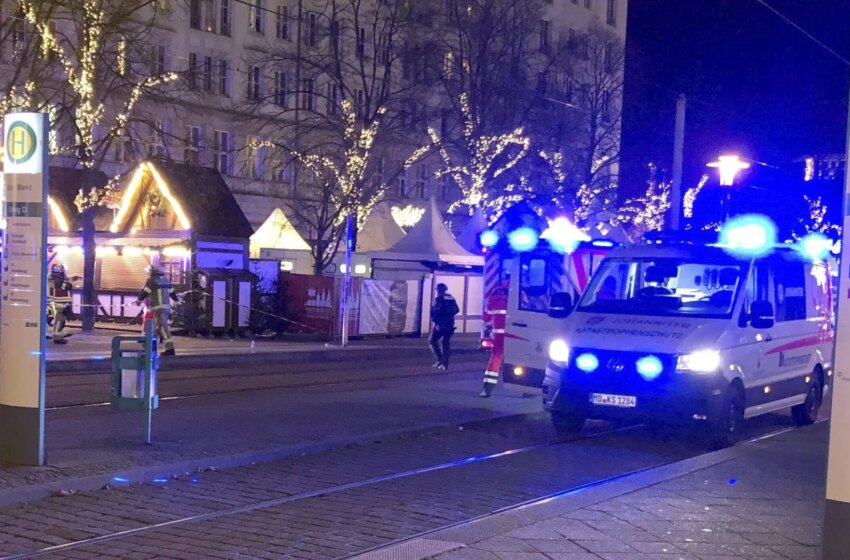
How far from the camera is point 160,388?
16391 millimetres

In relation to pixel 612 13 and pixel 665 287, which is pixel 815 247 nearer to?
pixel 665 287

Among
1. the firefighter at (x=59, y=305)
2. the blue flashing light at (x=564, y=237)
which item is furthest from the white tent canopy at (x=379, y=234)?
the blue flashing light at (x=564, y=237)

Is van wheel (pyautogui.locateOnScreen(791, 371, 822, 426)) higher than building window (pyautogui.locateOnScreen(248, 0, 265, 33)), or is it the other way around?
building window (pyautogui.locateOnScreen(248, 0, 265, 33))

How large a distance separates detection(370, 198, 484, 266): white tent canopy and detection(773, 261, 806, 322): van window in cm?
1800

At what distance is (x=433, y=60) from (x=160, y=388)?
2496 centimetres

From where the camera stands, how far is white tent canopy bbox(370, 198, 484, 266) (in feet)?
104

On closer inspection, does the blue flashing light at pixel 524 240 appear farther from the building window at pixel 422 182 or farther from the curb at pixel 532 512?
the building window at pixel 422 182

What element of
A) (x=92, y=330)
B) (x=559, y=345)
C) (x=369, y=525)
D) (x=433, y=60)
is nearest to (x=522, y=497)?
(x=369, y=525)

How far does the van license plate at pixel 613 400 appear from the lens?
11.9 meters

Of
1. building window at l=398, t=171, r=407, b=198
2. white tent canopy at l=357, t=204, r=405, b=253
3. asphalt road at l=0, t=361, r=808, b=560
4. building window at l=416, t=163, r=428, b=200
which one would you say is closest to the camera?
asphalt road at l=0, t=361, r=808, b=560

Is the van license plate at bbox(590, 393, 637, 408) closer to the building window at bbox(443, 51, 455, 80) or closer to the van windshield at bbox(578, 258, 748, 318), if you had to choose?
the van windshield at bbox(578, 258, 748, 318)

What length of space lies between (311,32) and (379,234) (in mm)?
12603

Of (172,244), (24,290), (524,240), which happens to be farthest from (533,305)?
(172,244)

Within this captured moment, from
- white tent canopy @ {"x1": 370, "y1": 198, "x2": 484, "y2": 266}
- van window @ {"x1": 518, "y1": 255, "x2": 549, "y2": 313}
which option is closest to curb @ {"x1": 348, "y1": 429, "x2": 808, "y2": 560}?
van window @ {"x1": 518, "y1": 255, "x2": 549, "y2": 313}
